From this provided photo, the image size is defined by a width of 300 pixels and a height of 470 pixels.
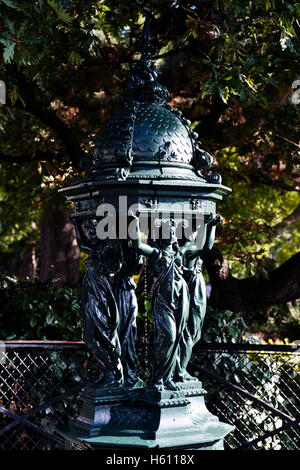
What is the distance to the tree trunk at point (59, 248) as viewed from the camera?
11.5m

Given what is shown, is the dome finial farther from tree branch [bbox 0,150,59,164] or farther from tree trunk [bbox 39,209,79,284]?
tree trunk [bbox 39,209,79,284]

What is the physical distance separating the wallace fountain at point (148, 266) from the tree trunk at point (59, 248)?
22.2ft

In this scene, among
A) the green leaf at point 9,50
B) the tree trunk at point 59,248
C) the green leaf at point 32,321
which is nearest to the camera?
the green leaf at point 9,50

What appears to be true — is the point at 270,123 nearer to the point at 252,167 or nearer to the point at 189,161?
the point at 252,167

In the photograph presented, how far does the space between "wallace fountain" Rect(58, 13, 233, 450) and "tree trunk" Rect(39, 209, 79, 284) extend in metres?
6.78

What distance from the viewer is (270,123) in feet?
27.1

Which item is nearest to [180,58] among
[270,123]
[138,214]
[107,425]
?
[270,123]

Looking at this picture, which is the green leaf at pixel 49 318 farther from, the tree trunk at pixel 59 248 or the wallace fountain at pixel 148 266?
the tree trunk at pixel 59 248

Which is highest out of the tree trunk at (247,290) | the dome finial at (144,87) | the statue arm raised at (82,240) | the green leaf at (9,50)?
the green leaf at (9,50)

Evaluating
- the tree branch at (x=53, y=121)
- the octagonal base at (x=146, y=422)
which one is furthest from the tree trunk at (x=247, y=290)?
the octagonal base at (x=146, y=422)

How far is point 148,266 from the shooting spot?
4.73 metres

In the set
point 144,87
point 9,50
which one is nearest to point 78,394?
point 144,87

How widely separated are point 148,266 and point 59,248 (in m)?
7.10

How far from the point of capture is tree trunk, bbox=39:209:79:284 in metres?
11.5
